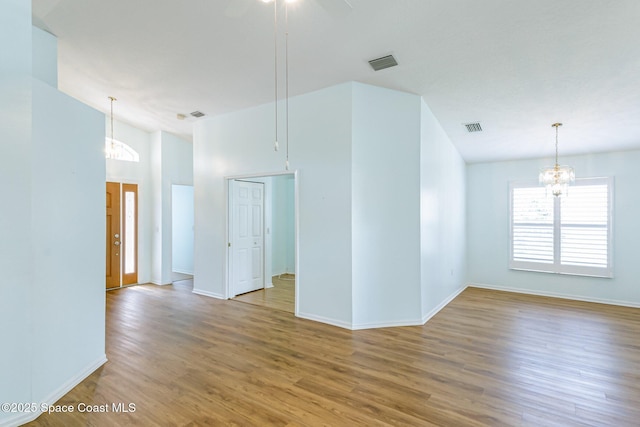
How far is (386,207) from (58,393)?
3.66 m

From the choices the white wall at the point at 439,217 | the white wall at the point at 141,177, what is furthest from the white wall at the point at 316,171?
the white wall at the point at 141,177

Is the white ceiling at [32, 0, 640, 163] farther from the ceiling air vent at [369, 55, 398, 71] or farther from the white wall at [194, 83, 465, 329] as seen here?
the white wall at [194, 83, 465, 329]

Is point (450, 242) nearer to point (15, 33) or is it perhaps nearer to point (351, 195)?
point (351, 195)

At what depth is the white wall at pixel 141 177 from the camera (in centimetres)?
612

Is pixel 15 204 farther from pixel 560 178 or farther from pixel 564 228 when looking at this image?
pixel 564 228

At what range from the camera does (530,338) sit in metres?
3.64

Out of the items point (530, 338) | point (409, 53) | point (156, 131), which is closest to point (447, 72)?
point (409, 53)

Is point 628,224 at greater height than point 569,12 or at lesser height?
lesser

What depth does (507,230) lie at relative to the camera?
6125mm

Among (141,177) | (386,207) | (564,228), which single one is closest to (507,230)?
(564,228)

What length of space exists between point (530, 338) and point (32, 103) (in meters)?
5.38

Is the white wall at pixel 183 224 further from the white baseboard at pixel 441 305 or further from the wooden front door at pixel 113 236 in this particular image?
the white baseboard at pixel 441 305

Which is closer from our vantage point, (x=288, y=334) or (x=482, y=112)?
(x=288, y=334)

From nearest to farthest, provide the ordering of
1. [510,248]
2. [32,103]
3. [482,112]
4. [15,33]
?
[15,33] < [32,103] < [482,112] < [510,248]
